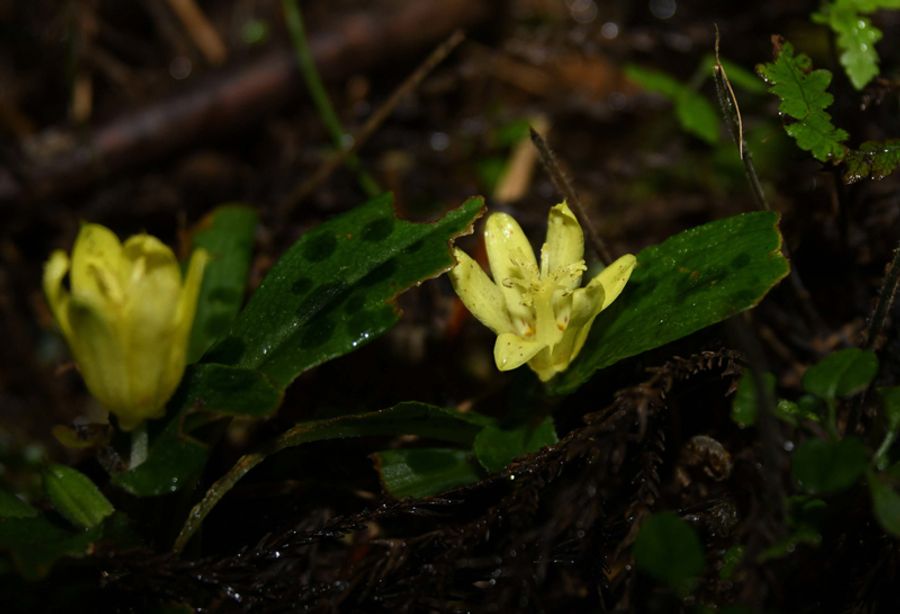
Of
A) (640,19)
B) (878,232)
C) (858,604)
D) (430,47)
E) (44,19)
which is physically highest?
(44,19)

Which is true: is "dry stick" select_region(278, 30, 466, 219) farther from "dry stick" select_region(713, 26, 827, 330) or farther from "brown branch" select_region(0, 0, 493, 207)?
"dry stick" select_region(713, 26, 827, 330)

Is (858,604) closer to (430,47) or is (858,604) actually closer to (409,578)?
(409,578)

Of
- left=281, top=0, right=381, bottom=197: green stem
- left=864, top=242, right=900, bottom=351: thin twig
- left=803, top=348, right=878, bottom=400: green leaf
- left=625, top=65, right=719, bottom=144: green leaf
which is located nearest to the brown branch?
left=281, top=0, right=381, bottom=197: green stem

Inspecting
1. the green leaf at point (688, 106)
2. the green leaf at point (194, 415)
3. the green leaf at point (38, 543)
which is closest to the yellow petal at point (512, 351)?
the green leaf at point (194, 415)

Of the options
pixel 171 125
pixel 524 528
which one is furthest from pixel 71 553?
pixel 171 125

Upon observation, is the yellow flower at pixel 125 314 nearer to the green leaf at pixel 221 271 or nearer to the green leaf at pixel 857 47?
the green leaf at pixel 221 271

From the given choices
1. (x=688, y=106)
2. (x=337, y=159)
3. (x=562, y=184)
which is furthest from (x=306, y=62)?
(x=562, y=184)

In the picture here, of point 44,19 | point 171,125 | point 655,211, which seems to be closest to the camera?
point 655,211
